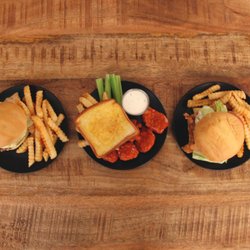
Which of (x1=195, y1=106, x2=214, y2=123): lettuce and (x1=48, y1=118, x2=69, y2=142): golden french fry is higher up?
(x1=195, y1=106, x2=214, y2=123): lettuce

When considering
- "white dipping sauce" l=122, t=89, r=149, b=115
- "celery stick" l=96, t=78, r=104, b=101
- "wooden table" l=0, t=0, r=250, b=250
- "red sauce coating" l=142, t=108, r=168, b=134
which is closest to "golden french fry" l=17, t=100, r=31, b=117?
"wooden table" l=0, t=0, r=250, b=250

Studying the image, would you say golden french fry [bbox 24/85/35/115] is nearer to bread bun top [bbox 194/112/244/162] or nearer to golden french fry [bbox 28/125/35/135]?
golden french fry [bbox 28/125/35/135]

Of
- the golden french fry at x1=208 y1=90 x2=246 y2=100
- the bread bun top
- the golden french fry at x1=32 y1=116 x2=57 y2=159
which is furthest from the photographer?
the golden french fry at x1=208 y1=90 x2=246 y2=100

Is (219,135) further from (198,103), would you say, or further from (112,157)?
(112,157)

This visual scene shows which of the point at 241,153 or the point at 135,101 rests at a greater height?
the point at 135,101

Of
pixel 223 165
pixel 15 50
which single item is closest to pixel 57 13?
pixel 15 50

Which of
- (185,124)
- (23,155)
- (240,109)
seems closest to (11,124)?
(23,155)
